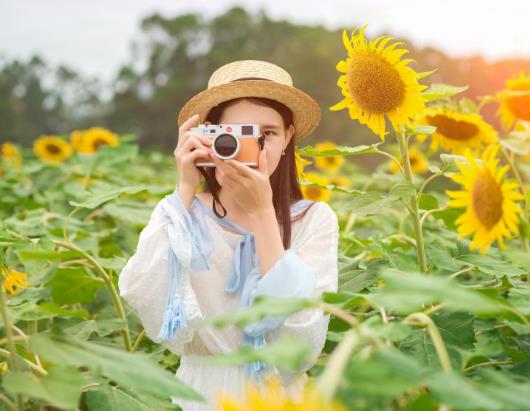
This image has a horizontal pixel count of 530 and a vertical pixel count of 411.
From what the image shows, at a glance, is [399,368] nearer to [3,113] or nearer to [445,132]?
[445,132]

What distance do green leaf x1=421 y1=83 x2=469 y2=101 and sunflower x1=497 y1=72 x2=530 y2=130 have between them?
1.93 feet

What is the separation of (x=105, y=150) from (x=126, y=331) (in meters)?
1.80

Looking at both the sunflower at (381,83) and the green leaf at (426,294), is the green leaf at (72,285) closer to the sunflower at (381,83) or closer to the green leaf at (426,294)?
the sunflower at (381,83)

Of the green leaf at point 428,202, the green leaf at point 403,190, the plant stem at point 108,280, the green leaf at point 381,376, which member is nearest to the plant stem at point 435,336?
the green leaf at point 381,376

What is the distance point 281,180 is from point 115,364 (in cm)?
89

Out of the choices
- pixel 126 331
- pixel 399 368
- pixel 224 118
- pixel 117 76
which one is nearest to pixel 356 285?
pixel 224 118

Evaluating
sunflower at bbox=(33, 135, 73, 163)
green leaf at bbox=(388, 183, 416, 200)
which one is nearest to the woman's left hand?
green leaf at bbox=(388, 183, 416, 200)

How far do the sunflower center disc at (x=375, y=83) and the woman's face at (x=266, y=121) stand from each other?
0.19 meters

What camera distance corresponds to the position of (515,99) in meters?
2.22

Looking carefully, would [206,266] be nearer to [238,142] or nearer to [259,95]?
[238,142]

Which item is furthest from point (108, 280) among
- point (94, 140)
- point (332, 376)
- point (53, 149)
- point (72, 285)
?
point (53, 149)

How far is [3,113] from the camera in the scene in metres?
25.7

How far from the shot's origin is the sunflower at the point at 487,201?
1.25m

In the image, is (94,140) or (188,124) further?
(94,140)
